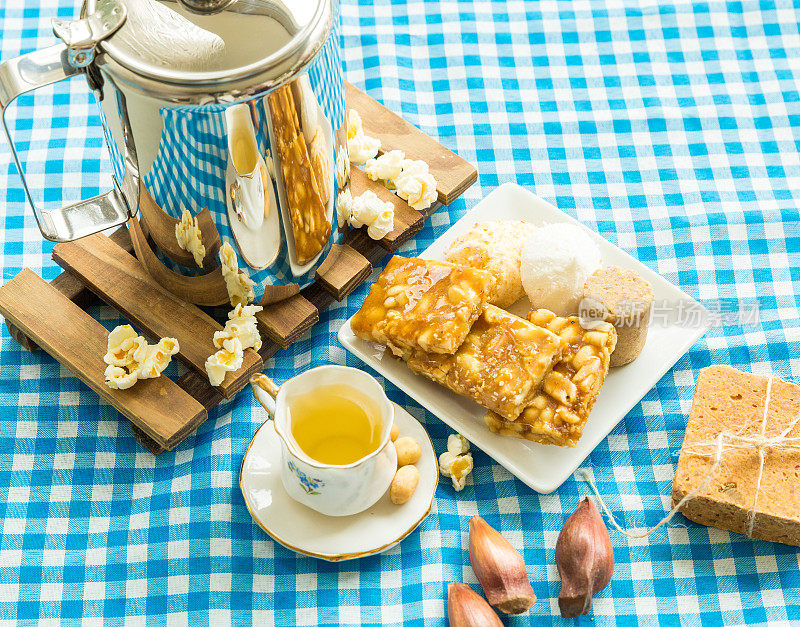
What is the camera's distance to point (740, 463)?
1.08 m

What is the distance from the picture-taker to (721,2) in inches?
65.4

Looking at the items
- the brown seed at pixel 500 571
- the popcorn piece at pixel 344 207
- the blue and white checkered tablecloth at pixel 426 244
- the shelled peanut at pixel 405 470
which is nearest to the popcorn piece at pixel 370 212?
the popcorn piece at pixel 344 207

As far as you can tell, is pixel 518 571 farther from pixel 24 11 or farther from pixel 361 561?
pixel 24 11

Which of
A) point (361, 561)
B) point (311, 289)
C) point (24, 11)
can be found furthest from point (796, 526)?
point (24, 11)

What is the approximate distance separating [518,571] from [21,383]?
73 cm

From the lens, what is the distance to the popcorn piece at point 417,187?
1294 mm

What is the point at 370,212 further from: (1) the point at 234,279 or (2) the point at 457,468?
(2) the point at 457,468

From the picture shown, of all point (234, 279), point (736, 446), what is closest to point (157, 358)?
point (234, 279)

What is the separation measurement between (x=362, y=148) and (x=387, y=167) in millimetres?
52

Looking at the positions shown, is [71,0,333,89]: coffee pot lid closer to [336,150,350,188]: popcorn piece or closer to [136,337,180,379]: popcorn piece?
[336,150,350,188]: popcorn piece

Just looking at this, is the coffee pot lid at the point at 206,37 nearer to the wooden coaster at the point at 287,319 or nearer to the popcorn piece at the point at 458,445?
the wooden coaster at the point at 287,319

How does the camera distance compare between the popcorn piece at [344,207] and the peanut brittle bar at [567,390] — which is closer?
the peanut brittle bar at [567,390]

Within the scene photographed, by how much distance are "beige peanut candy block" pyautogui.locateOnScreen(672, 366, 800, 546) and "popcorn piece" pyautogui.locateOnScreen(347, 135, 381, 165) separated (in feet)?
1.95

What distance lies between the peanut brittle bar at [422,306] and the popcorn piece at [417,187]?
15cm
